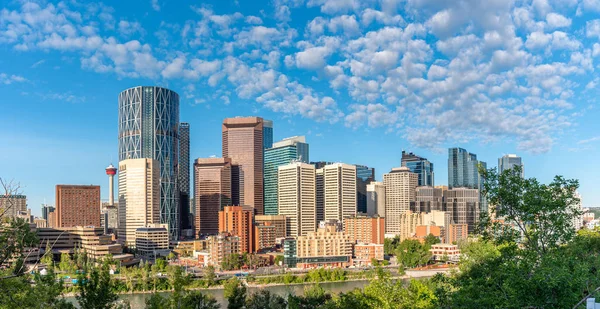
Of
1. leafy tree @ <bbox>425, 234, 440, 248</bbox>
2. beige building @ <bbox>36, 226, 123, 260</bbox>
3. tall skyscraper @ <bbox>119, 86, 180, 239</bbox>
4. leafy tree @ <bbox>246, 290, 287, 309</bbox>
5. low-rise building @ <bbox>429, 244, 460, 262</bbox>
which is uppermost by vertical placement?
tall skyscraper @ <bbox>119, 86, 180, 239</bbox>

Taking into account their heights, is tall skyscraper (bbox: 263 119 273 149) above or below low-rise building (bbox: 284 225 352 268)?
above

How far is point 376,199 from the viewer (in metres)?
75.4

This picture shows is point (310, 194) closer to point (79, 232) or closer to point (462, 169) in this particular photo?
point (79, 232)

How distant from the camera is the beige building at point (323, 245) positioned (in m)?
41.3

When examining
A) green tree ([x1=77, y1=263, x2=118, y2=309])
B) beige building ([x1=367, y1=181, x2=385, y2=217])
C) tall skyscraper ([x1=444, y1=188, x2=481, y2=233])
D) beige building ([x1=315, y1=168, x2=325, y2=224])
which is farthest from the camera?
beige building ([x1=367, y1=181, x2=385, y2=217])

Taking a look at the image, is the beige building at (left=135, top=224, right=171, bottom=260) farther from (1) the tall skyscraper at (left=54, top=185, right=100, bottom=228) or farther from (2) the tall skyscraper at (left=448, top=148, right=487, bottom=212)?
(2) the tall skyscraper at (left=448, top=148, right=487, bottom=212)

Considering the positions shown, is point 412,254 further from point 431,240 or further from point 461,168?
point 461,168

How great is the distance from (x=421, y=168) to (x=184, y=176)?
162 ft

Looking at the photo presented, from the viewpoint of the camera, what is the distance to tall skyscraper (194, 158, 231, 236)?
3000 inches

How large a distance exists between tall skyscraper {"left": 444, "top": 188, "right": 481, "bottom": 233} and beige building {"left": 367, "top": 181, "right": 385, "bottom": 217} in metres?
9.75

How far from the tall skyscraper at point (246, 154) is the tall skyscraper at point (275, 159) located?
52.7 inches

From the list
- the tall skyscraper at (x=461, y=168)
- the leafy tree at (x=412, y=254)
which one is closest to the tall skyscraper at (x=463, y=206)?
the leafy tree at (x=412, y=254)

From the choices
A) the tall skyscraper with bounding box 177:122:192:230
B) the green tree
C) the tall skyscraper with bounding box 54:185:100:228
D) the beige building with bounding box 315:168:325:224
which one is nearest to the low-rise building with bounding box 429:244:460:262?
the beige building with bounding box 315:168:325:224

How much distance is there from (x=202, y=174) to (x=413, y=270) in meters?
52.6
